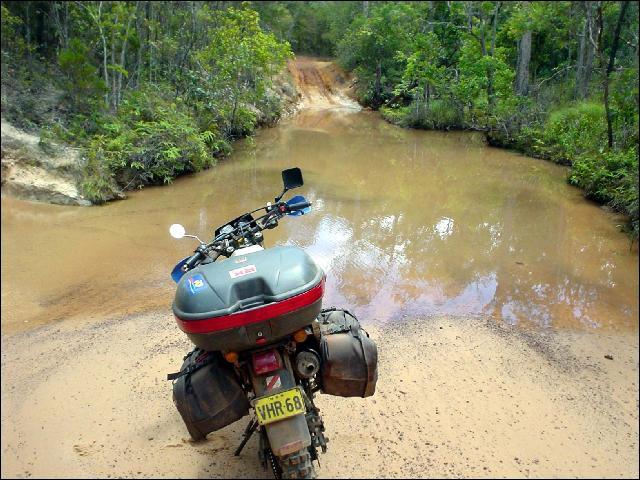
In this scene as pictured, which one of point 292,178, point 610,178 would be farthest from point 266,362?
point 610,178

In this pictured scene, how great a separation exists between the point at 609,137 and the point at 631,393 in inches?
231

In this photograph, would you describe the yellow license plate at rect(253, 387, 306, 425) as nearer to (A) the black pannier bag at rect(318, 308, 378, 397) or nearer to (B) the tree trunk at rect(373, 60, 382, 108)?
(A) the black pannier bag at rect(318, 308, 378, 397)

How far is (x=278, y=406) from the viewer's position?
7.30ft

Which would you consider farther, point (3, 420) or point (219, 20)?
point (219, 20)

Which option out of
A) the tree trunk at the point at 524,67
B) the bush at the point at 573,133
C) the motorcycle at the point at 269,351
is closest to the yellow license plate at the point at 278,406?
the motorcycle at the point at 269,351

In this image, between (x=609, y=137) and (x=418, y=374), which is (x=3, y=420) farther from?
(x=609, y=137)

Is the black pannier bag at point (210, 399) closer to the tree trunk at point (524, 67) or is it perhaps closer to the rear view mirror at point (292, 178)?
the rear view mirror at point (292, 178)

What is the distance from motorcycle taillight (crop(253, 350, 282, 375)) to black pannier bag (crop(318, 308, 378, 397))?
0.28 meters

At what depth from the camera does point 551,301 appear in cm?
477

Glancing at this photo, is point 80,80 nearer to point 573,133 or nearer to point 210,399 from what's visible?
point 210,399

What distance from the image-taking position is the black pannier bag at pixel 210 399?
2.37 meters

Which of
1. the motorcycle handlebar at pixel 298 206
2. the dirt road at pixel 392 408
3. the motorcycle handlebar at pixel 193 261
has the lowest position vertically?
the dirt road at pixel 392 408

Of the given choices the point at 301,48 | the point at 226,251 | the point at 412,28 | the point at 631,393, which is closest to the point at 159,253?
the point at 226,251

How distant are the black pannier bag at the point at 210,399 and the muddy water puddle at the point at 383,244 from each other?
237 cm
